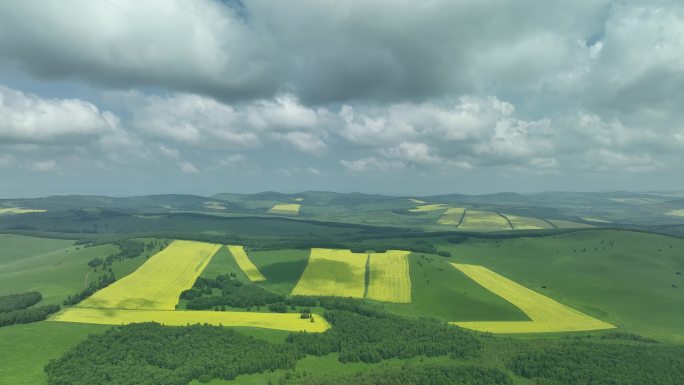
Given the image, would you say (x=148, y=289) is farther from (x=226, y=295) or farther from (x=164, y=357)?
(x=164, y=357)

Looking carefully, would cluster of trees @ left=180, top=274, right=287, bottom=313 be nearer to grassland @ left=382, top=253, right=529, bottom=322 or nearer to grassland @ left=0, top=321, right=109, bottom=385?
grassland @ left=0, top=321, right=109, bottom=385

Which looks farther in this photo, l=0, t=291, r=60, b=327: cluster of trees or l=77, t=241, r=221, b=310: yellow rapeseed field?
l=77, t=241, r=221, b=310: yellow rapeseed field

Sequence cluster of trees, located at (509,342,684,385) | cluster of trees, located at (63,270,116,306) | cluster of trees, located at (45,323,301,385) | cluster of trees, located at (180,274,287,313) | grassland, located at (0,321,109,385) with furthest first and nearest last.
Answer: cluster of trees, located at (180,274,287,313)
cluster of trees, located at (63,270,116,306)
cluster of trees, located at (509,342,684,385)
cluster of trees, located at (45,323,301,385)
grassland, located at (0,321,109,385)

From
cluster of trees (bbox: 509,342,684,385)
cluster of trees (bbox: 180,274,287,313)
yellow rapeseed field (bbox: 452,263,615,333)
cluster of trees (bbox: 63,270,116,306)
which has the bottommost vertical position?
yellow rapeseed field (bbox: 452,263,615,333)

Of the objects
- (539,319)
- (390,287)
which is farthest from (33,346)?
(539,319)

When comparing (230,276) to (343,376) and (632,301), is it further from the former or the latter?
(632,301)

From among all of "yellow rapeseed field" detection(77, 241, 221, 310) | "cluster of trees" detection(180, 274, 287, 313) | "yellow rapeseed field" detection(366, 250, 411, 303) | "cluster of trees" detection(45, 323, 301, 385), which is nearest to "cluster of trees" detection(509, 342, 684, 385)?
"cluster of trees" detection(45, 323, 301, 385)
